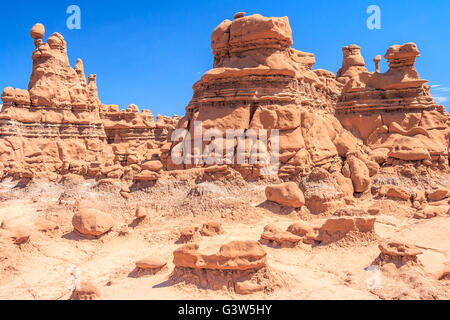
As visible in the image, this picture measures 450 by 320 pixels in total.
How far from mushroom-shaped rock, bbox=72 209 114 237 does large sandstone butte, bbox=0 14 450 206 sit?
2.89 metres

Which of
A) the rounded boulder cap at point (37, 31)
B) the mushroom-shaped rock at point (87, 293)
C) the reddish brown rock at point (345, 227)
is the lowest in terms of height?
the mushroom-shaped rock at point (87, 293)

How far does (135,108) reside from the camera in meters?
33.1

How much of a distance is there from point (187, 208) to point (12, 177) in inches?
502

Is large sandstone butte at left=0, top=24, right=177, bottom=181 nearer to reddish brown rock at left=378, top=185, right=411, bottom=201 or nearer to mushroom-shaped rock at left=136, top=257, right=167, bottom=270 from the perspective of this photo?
mushroom-shaped rock at left=136, top=257, right=167, bottom=270

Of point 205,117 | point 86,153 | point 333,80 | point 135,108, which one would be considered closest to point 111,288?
point 205,117

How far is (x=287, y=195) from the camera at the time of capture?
11.1 meters

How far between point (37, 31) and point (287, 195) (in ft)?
73.9

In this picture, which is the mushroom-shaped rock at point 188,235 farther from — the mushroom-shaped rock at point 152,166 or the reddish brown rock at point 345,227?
the mushroom-shaped rock at point 152,166

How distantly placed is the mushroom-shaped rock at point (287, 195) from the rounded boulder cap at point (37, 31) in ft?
71.9

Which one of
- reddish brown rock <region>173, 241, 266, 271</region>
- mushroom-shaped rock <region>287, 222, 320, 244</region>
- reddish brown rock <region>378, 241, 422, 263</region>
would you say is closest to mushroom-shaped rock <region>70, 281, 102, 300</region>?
reddish brown rock <region>173, 241, 266, 271</region>

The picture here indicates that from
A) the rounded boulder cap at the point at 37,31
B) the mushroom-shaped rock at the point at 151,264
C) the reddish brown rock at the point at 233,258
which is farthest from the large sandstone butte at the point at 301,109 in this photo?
the rounded boulder cap at the point at 37,31

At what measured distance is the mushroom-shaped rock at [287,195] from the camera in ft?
36.3

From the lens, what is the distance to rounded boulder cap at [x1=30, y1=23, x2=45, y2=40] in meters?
23.9

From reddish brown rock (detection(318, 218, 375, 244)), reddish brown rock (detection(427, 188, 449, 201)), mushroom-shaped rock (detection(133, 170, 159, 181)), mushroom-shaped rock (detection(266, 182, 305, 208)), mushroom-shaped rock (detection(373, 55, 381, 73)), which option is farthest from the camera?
mushroom-shaped rock (detection(373, 55, 381, 73))
